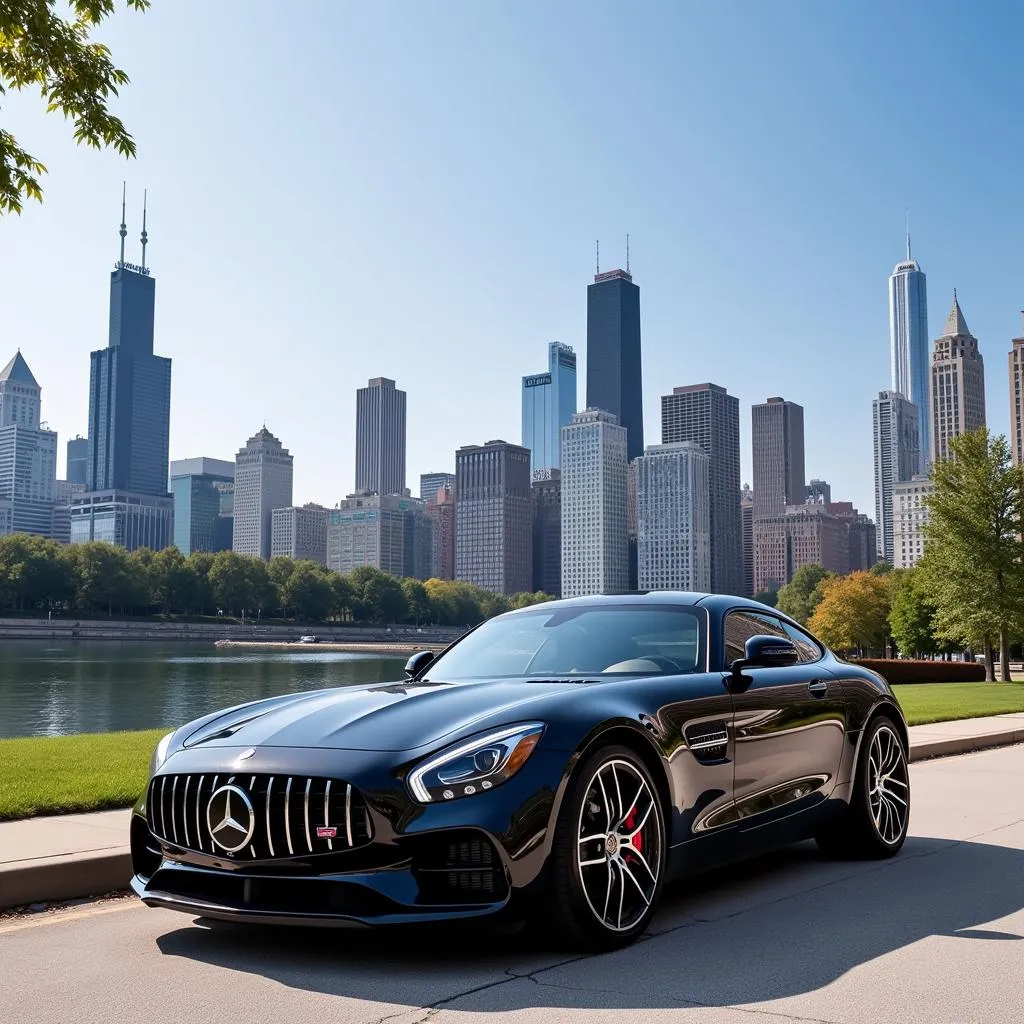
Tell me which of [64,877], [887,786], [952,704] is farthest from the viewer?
[952,704]

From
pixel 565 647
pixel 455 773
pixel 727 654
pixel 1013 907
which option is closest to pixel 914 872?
pixel 1013 907

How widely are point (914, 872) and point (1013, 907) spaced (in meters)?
0.95

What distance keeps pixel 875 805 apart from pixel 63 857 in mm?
4611

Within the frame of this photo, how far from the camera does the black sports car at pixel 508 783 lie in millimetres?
4332

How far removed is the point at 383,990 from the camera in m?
4.24

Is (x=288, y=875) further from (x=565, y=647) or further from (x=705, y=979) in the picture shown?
(x=565, y=647)

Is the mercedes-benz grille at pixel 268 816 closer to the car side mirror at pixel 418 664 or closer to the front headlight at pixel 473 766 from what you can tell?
the front headlight at pixel 473 766

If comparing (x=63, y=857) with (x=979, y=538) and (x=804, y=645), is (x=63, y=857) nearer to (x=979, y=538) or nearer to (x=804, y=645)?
(x=804, y=645)

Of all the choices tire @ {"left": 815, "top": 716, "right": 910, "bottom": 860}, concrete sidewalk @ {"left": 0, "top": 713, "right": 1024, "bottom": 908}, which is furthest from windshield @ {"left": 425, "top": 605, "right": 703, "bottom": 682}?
concrete sidewalk @ {"left": 0, "top": 713, "right": 1024, "bottom": 908}

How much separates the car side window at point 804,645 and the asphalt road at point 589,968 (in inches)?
52.8

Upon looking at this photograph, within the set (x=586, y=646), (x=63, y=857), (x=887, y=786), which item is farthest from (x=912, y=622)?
(x=63, y=857)

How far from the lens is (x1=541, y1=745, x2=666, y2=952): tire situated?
4.55m

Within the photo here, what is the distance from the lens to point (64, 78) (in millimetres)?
10094

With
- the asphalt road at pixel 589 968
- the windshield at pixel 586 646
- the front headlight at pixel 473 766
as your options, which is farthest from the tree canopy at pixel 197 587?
the front headlight at pixel 473 766
